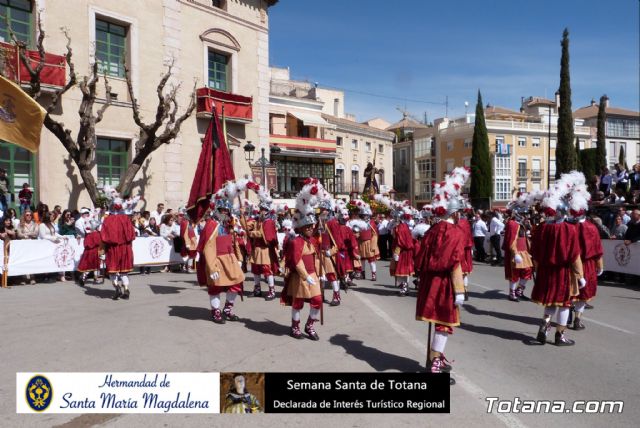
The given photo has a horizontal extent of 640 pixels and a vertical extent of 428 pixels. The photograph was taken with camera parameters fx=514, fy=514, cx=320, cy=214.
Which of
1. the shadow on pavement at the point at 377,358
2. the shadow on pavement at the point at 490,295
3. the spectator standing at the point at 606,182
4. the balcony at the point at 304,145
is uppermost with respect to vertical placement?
the balcony at the point at 304,145

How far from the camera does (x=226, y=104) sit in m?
24.0

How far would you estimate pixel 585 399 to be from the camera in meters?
5.06

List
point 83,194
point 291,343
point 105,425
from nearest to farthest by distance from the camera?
point 105,425 < point 291,343 < point 83,194

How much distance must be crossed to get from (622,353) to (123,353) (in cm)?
642

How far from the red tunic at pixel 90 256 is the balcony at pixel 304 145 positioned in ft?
84.1

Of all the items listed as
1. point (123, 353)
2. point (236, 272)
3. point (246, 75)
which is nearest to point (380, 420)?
point (123, 353)

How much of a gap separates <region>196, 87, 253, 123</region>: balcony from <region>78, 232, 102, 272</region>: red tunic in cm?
1033

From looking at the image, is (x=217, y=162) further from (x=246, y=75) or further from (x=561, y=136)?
(x=561, y=136)

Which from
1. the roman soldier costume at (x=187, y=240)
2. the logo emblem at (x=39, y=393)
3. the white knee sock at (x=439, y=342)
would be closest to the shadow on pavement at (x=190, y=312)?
the logo emblem at (x=39, y=393)

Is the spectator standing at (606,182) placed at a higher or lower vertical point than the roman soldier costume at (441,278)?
higher

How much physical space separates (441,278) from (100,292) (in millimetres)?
8733

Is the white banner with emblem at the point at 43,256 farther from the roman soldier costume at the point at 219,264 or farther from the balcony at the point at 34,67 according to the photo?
the balcony at the point at 34,67

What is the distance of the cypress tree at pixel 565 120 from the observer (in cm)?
3850

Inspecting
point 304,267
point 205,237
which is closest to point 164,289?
point 205,237
